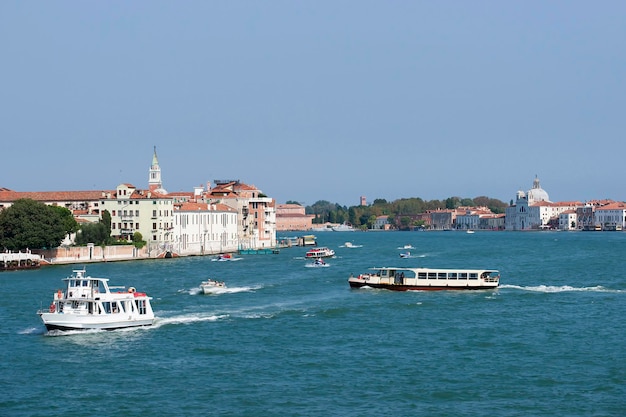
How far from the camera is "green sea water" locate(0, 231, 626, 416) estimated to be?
21.1 meters

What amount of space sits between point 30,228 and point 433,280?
2786cm

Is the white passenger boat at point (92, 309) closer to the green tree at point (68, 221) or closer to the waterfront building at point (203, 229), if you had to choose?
the green tree at point (68, 221)

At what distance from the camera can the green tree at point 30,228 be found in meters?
60.3

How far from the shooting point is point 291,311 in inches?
1403

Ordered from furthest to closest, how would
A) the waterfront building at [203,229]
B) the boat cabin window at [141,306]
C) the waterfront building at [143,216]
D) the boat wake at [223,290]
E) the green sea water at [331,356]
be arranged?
the waterfront building at [203,229], the waterfront building at [143,216], the boat wake at [223,290], the boat cabin window at [141,306], the green sea water at [331,356]

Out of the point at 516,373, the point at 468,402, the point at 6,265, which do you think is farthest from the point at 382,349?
the point at 6,265

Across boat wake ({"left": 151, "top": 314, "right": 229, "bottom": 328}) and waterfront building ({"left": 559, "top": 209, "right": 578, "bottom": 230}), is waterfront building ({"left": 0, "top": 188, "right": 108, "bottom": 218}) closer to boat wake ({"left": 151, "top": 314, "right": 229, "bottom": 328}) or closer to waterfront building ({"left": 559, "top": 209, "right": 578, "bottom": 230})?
boat wake ({"left": 151, "top": 314, "right": 229, "bottom": 328})

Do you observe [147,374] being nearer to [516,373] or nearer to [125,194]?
[516,373]

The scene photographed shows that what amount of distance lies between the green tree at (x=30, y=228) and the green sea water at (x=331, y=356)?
17.4m

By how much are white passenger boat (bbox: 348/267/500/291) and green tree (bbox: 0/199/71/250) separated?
24227 millimetres

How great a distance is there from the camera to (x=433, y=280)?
43.8 metres

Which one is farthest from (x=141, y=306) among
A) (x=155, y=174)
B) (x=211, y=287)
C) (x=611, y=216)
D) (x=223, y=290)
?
(x=611, y=216)

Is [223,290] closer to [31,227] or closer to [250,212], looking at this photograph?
[31,227]

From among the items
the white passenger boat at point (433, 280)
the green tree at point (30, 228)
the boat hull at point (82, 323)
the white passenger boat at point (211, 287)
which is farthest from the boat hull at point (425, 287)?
the green tree at point (30, 228)
